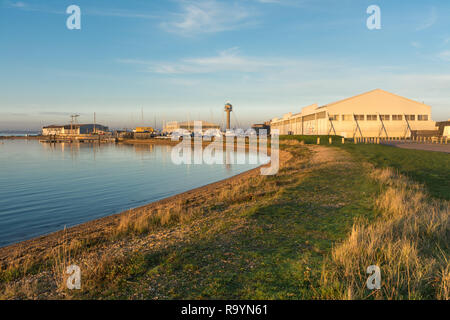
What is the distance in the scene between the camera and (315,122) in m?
60.9

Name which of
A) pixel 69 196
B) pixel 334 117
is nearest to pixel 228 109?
pixel 334 117

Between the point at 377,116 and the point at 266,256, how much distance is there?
188ft

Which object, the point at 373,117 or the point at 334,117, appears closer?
the point at 373,117

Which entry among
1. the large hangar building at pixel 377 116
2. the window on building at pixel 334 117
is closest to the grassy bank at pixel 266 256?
the window on building at pixel 334 117

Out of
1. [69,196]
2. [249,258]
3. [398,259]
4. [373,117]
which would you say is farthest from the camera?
[373,117]

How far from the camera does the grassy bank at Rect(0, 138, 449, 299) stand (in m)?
4.16

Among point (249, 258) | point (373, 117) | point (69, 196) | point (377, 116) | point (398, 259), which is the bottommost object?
point (69, 196)

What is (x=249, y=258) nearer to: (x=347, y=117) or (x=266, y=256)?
(x=266, y=256)

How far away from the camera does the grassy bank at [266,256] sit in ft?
13.7

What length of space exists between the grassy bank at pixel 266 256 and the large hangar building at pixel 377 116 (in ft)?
156

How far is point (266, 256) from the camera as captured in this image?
5371 mm

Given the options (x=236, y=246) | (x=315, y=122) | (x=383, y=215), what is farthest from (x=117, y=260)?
(x=315, y=122)

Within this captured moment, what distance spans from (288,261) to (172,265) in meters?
2.23

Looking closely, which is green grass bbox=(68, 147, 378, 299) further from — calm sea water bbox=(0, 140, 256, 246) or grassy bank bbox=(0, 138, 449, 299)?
calm sea water bbox=(0, 140, 256, 246)
